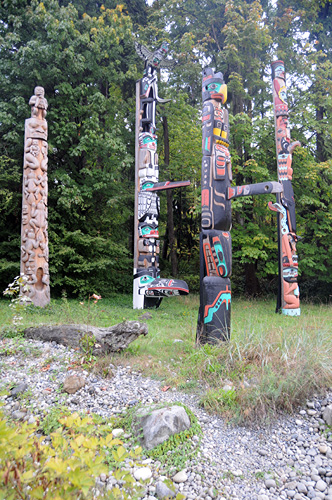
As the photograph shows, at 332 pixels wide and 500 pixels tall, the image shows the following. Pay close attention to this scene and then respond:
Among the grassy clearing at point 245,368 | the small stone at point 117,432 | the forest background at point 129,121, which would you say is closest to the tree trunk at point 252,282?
the forest background at point 129,121

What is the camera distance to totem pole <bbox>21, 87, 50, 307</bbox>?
7.94 m

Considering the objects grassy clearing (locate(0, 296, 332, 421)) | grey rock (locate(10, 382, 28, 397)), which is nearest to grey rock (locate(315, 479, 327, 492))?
grassy clearing (locate(0, 296, 332, 421))

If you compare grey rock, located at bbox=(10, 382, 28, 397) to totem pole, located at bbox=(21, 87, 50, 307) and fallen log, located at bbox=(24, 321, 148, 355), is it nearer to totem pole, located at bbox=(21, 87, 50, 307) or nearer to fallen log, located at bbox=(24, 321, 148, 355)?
fallen log, located at bbox=(24, 321, 148, 355)

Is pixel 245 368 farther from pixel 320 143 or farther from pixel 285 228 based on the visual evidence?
pixel 320 143

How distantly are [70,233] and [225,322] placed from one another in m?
6.90

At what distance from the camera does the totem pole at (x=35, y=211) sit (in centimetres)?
794

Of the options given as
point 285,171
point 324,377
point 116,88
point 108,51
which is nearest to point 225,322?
point 324,377

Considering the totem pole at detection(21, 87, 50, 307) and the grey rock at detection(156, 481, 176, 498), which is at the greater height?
the totem pole at detection(21, 87, 50, 307)

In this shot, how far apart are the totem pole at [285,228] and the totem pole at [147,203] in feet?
9.06

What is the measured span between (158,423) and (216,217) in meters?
2.88

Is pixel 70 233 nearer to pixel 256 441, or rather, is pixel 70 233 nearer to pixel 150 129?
pixel 150 129

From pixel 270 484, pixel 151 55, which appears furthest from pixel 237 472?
pixel 151 55

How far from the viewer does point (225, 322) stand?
4695mm

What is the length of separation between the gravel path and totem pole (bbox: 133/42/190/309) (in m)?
4.89
